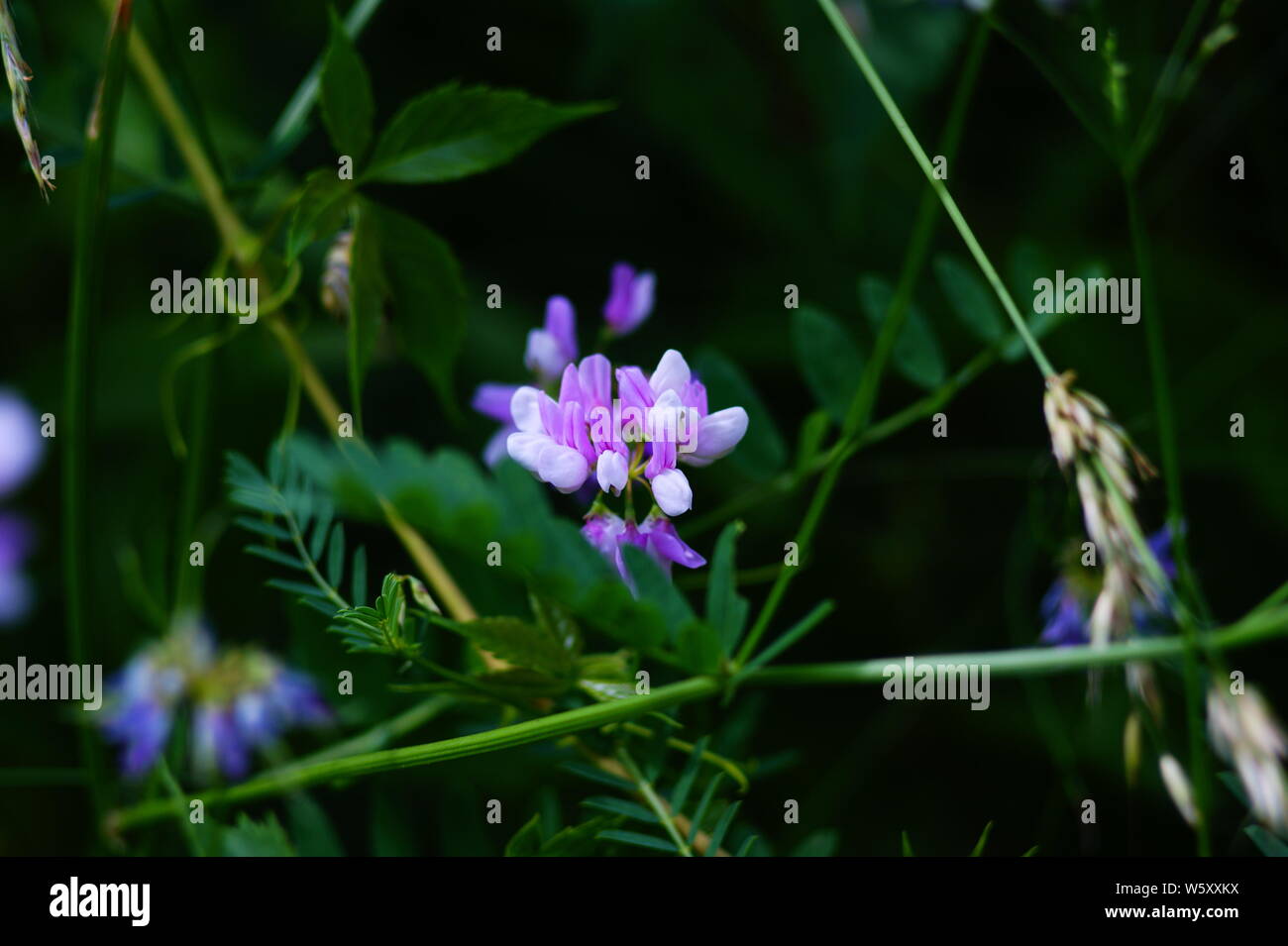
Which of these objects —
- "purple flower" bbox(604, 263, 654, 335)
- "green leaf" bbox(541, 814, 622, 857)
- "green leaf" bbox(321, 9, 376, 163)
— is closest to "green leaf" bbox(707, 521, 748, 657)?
"green leaf" bbox(541, 814, 622, 857)

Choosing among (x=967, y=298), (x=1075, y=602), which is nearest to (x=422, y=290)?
(x=967, y=298)

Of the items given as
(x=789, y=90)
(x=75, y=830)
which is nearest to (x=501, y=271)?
(x=789, y=90)

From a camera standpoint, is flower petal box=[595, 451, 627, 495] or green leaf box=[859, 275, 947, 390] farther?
green leaf box=[859, 275, 947, 390]

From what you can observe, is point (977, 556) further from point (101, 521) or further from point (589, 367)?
point (101, 521)

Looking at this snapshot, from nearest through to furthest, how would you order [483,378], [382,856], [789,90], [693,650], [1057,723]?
1. [693,650]
2. [382,856]
3. [1057,723]
4. [483,378]
5. [789,90]

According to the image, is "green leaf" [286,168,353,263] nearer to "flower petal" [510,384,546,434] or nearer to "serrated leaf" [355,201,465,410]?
"serrated leaf" [355,201,465,410]

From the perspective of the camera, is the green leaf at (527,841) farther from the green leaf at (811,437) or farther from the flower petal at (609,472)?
the green leaf at (811,437)
